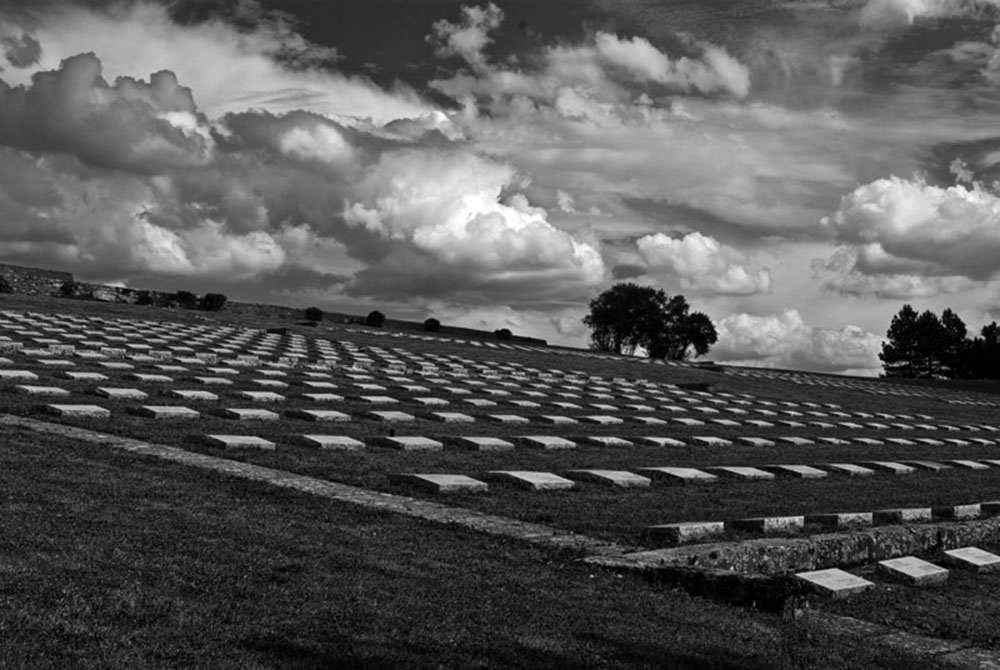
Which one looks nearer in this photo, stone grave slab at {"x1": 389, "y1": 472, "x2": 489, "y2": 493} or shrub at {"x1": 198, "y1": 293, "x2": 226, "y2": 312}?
stone grave slab at {"x1": 389, "y1": 472, "x2": 489, "y2": 493}

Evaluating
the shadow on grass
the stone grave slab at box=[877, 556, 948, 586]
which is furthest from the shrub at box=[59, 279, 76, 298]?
the shadow on grass

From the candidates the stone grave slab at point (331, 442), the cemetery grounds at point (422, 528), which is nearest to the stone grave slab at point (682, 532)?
the cemetery grounds at point (422, 528)

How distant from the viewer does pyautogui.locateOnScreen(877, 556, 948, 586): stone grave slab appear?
7789mm

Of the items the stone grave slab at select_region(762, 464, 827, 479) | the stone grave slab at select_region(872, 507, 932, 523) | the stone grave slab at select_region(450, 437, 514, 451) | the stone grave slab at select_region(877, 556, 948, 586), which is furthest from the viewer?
the stone grave slab at select_region(762, 464, 827, 479)

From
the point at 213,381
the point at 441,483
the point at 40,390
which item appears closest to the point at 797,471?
the point at 441,483

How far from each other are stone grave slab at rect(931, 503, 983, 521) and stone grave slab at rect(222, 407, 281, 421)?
8.56 m

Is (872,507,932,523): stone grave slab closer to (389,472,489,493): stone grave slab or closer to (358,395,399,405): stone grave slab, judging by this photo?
(389,472,489,493): stone grave slab

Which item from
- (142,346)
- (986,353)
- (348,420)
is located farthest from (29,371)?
(986,353)

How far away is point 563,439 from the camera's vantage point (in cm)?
1489

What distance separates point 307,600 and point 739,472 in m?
8.74

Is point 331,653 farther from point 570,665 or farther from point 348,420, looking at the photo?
point 348,420

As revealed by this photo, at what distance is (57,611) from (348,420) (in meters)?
10.1

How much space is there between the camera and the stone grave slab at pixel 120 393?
14.2m

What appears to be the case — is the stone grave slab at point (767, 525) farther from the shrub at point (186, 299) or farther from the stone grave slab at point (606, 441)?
the shrub at point (186, 299)
